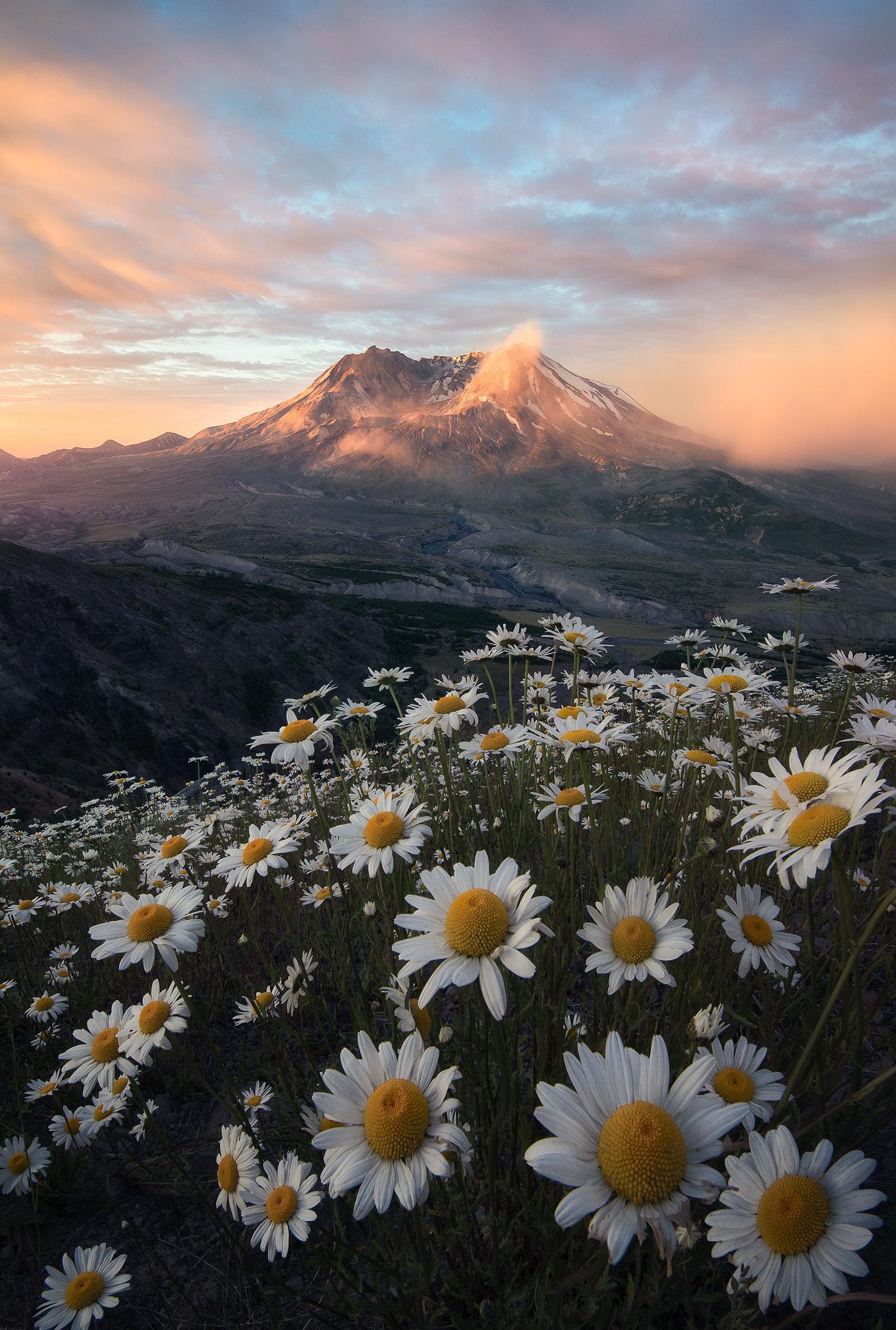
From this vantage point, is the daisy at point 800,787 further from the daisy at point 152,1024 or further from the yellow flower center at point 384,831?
the daisy at point 152,1024

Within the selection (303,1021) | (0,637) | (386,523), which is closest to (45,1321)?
(303,1021)

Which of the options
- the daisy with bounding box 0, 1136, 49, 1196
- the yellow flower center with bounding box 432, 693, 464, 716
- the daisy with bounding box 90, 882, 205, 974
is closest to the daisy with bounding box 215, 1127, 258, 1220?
the daisy with bounding box 90, 882, 205, 974

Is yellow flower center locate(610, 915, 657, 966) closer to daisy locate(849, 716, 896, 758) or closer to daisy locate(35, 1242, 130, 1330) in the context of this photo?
daisy locate(849, 716, 896, 758)

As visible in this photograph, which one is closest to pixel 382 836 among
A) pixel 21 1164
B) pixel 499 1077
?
pixel 499 1077

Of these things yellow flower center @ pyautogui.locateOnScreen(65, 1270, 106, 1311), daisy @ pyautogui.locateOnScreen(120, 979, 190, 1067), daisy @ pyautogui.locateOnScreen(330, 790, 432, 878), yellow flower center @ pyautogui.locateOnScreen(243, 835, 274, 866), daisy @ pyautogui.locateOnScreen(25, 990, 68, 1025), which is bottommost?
daisy @ pyautogui.locateOnScreen(25, 990, 68, 1025)

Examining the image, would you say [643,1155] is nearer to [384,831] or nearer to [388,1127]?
[388,1127]

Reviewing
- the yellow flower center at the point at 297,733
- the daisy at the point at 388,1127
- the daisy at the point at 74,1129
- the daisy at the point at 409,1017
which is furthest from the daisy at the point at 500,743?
the daisy at the point at 74,1129
